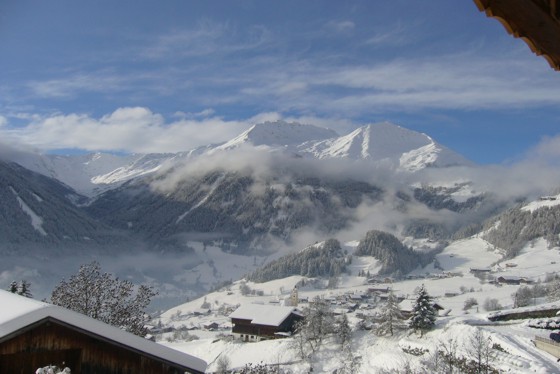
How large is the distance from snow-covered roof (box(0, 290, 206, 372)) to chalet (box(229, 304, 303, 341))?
7271 centimetres

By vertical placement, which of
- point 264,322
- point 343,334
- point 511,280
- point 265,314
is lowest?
point 343,334

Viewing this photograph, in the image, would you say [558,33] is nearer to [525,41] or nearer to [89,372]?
[525,41]

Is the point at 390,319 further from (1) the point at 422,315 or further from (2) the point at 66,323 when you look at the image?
(2) the point at 66,323

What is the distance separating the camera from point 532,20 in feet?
11.0

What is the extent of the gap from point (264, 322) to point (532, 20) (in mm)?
Result: 83523

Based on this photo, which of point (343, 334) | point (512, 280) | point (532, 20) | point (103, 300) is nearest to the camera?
point (532, 20)

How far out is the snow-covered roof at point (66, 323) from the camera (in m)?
9.04

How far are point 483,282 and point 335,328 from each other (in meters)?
136

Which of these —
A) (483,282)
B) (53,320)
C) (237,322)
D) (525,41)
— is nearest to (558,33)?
(525,41)

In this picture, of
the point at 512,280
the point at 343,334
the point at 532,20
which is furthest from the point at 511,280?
the point at 532,20

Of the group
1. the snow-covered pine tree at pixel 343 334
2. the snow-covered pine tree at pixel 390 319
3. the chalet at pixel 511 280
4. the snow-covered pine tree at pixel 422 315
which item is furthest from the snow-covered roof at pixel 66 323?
the chalet at pixel 511 280

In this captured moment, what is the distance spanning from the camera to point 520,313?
64438 millimetres

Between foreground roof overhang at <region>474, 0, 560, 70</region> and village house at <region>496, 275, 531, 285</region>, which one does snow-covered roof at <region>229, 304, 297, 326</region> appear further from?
village house at <region>496, 275, 531, 285</region>

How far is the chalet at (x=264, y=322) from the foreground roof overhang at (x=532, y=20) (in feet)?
266
